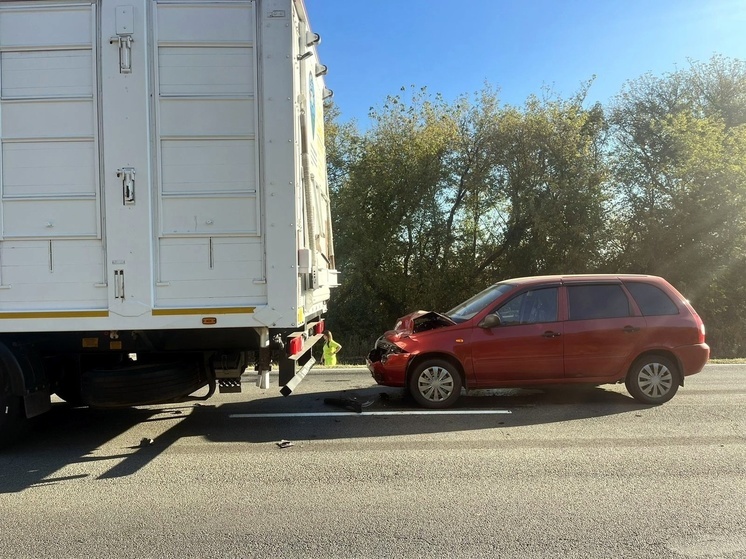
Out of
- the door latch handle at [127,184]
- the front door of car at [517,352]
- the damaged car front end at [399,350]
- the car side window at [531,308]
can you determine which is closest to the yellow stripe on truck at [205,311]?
the door latch handle at [127,184]

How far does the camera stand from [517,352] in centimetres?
699

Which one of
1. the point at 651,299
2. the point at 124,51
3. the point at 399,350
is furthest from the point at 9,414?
the point at 651,299

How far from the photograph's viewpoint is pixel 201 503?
4176 millimetres

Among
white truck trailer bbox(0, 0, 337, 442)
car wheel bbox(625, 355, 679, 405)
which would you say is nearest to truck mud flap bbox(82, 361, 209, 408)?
white truck trailer bbox(0, 0, 337, 442)

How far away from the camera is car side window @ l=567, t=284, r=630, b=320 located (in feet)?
23.6

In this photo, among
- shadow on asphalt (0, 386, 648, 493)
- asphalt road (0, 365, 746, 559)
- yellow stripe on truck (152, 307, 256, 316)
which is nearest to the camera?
asphalt road (0, 365, 746, 559)

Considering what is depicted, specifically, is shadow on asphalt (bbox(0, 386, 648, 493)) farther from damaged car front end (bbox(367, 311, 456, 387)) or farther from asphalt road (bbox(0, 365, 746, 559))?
damaged car front end (bbox(367, 311, 456, 387))

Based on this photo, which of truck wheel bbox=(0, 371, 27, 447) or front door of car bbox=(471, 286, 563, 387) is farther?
front door of car bbox=(471, 286, 563, 387)

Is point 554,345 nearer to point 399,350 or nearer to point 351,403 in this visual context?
point 399,350

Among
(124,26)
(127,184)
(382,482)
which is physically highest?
(124,26)

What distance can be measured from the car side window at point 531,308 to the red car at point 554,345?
0.01 meters

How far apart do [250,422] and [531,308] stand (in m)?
3.82

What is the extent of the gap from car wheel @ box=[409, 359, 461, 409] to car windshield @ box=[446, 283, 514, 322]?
2.41 feet

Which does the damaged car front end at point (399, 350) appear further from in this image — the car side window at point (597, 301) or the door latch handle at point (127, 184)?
the door latch handle at point (127, 184)
